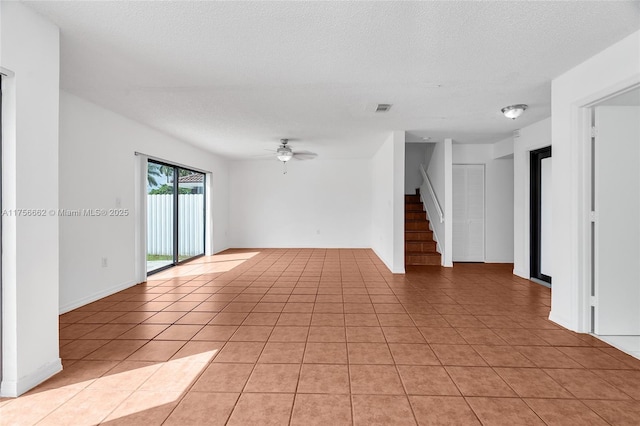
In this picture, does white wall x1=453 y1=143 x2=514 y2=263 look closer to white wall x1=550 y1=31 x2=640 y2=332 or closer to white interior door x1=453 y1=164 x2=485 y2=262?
white interior door x1=453 y1=164 x2=485 y2=262

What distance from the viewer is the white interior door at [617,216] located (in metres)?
2.92

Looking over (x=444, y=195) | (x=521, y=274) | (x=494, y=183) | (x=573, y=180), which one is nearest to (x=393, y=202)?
(x=444, y=195)

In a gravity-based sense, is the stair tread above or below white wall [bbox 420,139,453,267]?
below

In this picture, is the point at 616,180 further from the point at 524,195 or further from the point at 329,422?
the point at 329,422

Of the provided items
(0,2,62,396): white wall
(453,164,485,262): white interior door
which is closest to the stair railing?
(453,164,485,262): white interior door

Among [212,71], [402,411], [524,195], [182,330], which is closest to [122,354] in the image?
[182,330]

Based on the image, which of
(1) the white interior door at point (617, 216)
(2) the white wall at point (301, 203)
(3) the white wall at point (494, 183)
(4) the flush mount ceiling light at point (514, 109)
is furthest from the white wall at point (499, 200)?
(1) the white interior door at point (617, 216)

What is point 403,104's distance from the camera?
159 inches

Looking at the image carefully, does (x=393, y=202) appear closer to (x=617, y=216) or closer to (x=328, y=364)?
(x=617, y=216)

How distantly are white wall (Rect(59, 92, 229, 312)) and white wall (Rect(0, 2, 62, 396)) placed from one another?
1579 mm

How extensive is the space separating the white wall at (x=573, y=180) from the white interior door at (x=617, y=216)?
0.11 m

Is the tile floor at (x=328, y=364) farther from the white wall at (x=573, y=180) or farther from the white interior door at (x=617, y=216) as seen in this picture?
the white interior door at (x=617, y=216)

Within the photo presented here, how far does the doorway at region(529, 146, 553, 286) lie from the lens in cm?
505

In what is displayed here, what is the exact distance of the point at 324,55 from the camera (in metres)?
2.71
